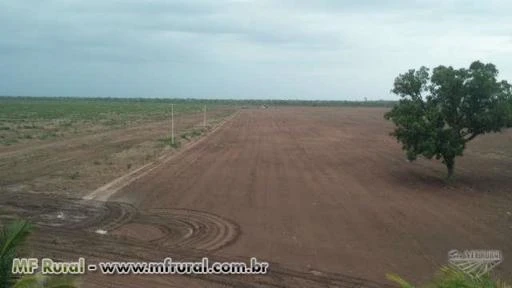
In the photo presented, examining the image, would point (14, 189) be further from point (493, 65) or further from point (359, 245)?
point (493, 65)

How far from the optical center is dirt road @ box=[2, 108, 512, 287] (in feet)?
42.4

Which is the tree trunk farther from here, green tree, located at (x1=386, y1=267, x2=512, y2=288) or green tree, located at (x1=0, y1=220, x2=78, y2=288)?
green tree, located at (x1=0, y1=220, x2=78, y2=288)

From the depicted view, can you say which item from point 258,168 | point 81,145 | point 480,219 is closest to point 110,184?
point 258,168

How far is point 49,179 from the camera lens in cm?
2450

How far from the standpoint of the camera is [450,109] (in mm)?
24266

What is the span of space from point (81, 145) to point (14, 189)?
20414 mm

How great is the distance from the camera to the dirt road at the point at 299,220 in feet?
42.4

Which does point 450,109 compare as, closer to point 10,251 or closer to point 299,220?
point 299,220

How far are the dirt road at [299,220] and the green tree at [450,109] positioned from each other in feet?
5.45

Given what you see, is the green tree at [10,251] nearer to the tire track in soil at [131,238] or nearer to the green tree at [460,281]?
the green tree at [460,281]

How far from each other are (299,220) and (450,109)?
10.2 metres

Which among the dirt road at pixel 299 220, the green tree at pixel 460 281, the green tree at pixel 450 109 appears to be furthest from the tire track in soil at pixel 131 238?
the green tree at pixel 450 109

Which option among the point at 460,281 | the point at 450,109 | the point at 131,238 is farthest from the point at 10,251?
the point at 450,109

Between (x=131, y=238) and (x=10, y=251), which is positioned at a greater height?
(x=10, y=251)
